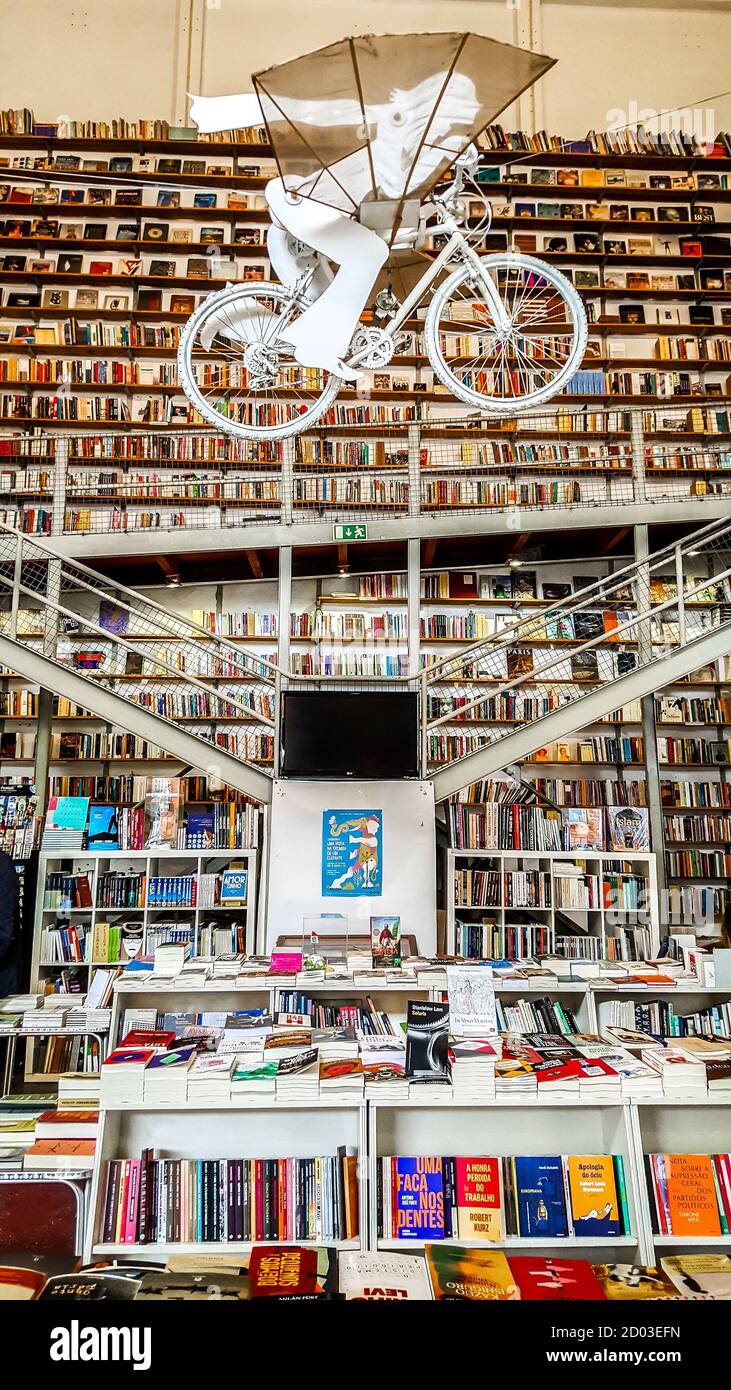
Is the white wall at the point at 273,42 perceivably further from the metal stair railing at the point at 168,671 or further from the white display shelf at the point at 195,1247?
the white display shelf at the point at 195,1247

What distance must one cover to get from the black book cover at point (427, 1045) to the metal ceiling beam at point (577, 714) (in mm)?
2982

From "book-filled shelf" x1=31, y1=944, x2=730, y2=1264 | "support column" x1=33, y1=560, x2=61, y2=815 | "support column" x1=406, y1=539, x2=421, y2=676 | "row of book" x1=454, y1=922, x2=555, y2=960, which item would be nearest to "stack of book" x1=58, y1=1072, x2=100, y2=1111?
"book-filled shelf" x1=31, y1=944, x2=730, y2=1264

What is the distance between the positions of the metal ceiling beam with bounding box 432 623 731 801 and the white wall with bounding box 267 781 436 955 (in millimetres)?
256

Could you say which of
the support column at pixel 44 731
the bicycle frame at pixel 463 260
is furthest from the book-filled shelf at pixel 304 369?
the bicycle frame at pixel 463 260

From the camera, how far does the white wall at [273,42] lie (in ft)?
20.8

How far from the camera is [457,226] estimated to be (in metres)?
3.33

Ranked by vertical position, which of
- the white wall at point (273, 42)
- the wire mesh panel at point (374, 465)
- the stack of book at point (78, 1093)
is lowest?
the stack of book at point (78, 1093)

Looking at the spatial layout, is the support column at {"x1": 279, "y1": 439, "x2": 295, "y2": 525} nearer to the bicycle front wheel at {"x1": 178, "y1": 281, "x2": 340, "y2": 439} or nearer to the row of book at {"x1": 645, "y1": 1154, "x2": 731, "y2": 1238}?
the bicycle front wheel at {"x1": 178, "y1": 281, "x2": 340, "y2": 439}

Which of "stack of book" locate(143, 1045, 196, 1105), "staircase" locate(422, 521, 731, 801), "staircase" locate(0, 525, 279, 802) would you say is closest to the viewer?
"stack of book" locate(143, 1045, 196, 1105)

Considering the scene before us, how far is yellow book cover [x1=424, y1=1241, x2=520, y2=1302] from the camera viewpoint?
1655mm

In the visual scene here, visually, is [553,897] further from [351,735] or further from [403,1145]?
[403,1145]

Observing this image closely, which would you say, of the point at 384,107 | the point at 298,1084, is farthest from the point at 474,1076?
the point at 384,107
